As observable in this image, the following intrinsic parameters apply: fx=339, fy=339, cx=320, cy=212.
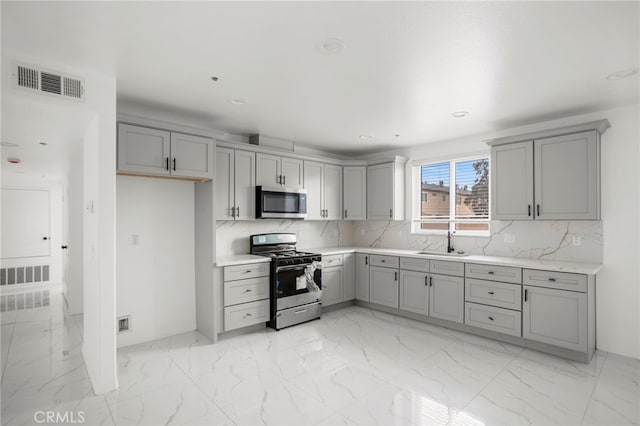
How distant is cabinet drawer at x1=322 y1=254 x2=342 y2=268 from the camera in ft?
15.9

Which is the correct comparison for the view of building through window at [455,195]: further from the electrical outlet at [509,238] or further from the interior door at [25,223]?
the interior door at [25,223]

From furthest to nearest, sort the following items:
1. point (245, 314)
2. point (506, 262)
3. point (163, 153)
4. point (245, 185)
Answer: point (245, 185) → point (245, 314) → point (506, 262) → point (163, 153)

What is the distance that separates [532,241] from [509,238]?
0.83 feet

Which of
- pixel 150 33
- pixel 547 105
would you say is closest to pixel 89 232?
pixel 150 33

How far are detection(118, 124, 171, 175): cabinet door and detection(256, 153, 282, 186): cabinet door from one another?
1.18 m

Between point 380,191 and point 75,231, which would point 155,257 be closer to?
point 75,231

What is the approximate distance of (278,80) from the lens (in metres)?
2.78

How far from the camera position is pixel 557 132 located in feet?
11.6

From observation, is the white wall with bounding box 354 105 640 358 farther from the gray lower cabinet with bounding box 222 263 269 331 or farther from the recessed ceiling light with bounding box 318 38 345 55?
the gray lower cabinet with bounding box 222 263 269 331

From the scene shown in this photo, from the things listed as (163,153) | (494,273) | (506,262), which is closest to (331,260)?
(494,273)

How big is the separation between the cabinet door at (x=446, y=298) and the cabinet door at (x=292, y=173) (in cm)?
220

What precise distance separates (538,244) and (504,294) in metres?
0.81

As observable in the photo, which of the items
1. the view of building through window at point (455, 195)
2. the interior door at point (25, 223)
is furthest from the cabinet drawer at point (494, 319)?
the interior door at point (25, 223)

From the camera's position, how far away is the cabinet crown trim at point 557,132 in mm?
3336
